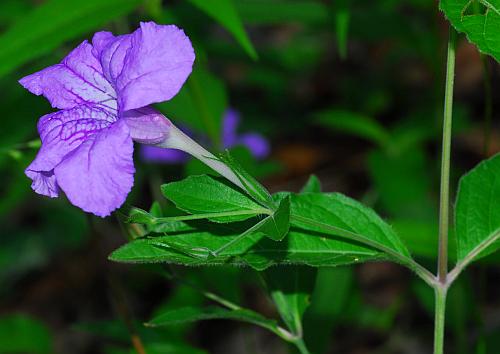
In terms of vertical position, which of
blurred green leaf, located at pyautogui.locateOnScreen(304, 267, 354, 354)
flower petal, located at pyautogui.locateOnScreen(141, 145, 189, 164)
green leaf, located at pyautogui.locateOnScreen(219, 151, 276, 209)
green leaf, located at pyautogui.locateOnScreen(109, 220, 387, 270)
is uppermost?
green leaf, located at pyautogui.locateOnScreen(219, 151, 276, 209)

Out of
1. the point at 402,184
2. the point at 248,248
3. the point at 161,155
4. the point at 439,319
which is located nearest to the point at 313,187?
the point at 248,248

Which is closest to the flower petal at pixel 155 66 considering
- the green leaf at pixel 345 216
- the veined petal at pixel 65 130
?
the veined petal at pixel 65 130

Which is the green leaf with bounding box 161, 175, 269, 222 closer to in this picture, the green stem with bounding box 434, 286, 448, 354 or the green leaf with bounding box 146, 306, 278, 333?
the green leaf with bounding box 146, 306, 278, 333

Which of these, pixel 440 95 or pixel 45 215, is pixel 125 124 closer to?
pixel 440 95

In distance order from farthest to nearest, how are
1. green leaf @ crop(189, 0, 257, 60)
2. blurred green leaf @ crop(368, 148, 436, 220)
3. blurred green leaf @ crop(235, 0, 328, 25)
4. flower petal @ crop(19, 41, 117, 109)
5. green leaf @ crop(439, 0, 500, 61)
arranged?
1. blurred green leaf @ crop(368, 148, 436, 220)
2. blurred green leaf @ crop(235, 0, 328, 25)
3. green leaf @ crop(189, 0, 257, 60)
4. flower petal @ crop(19, 41, 117, 109)
5. green leaf @ crop(439, 0, 500, 61)

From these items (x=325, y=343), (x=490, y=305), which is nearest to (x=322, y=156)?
(x=490, y=305)

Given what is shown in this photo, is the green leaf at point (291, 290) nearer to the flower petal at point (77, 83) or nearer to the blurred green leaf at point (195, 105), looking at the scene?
the flower petal at point (77, 83)

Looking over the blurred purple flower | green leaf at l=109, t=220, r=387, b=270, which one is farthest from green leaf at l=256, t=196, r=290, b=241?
the blurred purple flower
